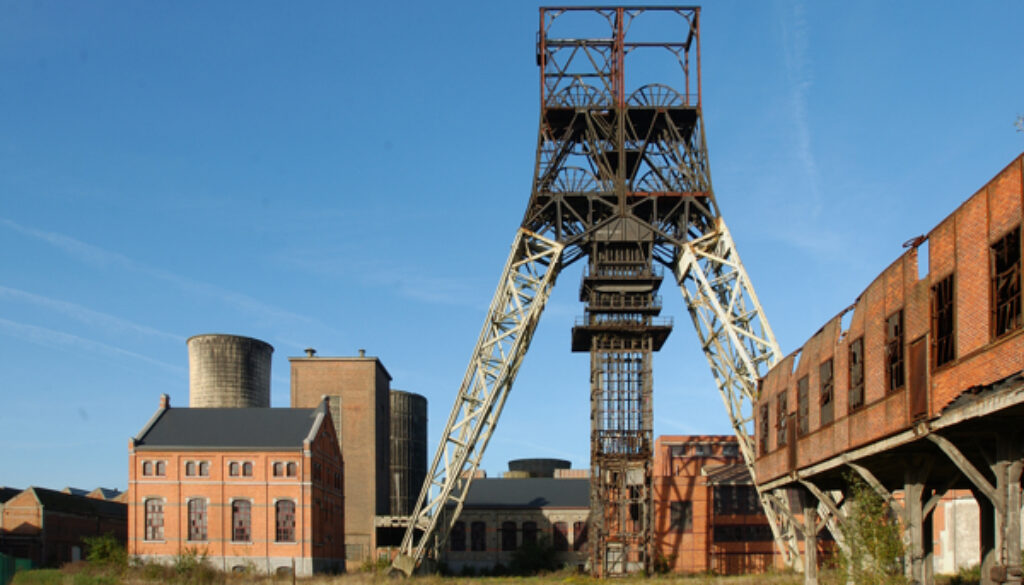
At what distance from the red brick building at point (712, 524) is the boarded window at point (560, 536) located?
11508mm

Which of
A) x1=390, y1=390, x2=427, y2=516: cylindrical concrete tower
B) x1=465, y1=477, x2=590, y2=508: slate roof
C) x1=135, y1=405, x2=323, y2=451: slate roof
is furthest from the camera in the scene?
x1=390, y1=390, x2=427, y2=516: cylindrical concrete tower

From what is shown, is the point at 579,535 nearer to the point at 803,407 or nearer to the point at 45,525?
the point at 45,525

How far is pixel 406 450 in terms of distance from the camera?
65.7 metres

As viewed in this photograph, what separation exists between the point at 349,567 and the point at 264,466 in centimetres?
1130

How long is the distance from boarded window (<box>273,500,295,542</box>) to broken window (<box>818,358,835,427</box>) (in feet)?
89.1

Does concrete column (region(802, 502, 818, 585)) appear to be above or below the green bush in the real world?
below

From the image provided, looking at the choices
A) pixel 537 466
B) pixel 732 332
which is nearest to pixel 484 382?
pixel 732 332

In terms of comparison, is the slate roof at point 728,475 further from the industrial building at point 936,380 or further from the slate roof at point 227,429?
the industrial building at point 936,380

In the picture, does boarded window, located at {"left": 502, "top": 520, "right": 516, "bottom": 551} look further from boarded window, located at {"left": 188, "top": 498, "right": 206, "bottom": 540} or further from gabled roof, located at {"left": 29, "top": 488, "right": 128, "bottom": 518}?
gabled roof, located at {"left": 29, "top": 488, "right": 128, "bottom": 518}

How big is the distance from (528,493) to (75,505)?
23423mm

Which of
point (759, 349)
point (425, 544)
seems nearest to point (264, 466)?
point (425, 544)

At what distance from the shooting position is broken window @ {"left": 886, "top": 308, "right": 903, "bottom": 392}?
15320 millimetres

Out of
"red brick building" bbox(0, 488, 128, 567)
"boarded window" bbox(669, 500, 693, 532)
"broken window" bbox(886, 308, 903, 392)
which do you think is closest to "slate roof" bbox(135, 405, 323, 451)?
"red brick building" bbox(0, 488, 128, 567)

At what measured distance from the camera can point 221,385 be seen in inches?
2403
